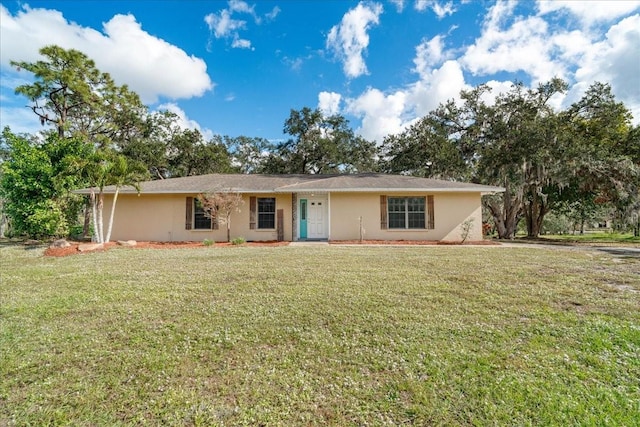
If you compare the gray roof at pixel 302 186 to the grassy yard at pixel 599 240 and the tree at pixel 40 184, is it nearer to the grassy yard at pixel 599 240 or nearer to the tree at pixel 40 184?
the tree at pixel 40 184

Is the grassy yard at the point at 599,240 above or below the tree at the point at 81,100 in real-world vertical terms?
below

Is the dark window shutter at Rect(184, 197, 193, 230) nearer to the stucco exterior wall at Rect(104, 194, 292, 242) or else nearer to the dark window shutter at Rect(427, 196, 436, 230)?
the stucco exterior wall at Rect(104, 194, 292, 242)

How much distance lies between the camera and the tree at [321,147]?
23.8m

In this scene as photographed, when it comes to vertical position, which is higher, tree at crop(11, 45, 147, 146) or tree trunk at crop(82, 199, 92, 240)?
tree at crop(11, 45, 147, 146)

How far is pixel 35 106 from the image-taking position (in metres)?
18.1

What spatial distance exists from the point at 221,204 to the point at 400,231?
781cm

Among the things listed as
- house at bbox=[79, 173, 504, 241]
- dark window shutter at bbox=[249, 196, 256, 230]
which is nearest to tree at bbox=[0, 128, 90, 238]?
house at bbox=[79, 173, 504, 241]

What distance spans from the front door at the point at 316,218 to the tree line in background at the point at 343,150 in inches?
291

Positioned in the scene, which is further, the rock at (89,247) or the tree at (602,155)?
the tree at (602,155)

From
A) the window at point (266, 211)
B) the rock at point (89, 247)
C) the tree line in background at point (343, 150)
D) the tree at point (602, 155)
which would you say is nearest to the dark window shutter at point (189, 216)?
the tree line in background at point (343, 150)

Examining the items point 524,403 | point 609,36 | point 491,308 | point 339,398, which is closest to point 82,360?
point 339,398

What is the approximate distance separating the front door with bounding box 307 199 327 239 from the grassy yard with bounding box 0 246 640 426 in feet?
25.1

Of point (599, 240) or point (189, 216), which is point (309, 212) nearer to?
point (189, 216)

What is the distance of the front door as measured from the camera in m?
13.8
